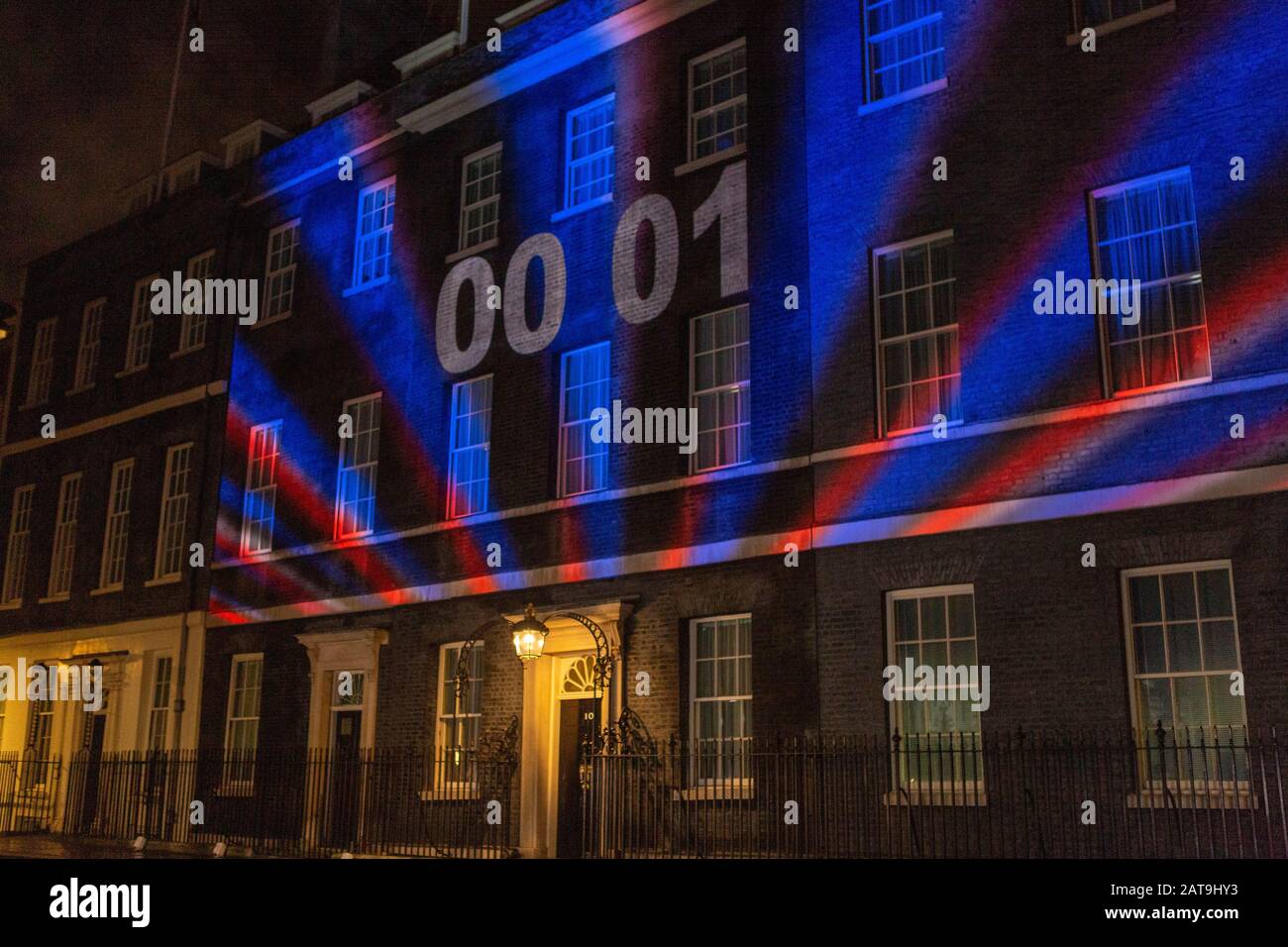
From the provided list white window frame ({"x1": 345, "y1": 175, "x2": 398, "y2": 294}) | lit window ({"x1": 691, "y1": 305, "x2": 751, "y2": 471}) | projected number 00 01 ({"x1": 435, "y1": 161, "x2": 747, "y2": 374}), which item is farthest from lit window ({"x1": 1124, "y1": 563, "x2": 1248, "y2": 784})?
white window frame ({"x1": 345, "y1": 175, "x2": 398, "y2": 294})

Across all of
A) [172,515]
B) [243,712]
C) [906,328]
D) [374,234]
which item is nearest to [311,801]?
[243,712]

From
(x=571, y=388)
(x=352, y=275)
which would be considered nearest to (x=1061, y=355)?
(x=571, y=388)

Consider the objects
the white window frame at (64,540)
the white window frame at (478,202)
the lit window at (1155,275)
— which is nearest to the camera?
the lit window at (1155,275)

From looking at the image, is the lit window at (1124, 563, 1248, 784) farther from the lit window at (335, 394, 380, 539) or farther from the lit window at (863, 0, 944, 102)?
the lit window at (335, 394, 380, 539)

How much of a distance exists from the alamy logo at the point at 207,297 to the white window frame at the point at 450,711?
9.36 meters

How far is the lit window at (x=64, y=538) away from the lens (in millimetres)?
28406

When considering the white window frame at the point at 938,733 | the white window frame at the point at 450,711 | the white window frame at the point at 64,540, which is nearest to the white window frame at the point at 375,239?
the white window frame at the point at 450,711

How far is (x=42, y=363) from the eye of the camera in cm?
3125

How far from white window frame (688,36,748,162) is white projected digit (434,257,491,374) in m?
4.22

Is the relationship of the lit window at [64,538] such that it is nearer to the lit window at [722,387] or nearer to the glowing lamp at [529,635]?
the glowing lamp at [529,635]

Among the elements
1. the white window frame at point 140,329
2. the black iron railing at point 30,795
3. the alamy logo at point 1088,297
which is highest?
the white window frame at point 140,329

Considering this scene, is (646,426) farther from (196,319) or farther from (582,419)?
(196,319)
